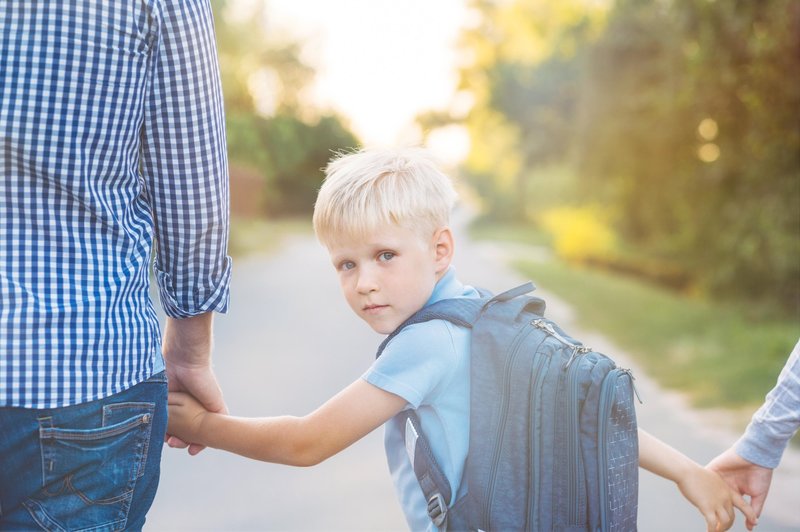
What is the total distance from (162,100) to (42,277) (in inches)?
17.3

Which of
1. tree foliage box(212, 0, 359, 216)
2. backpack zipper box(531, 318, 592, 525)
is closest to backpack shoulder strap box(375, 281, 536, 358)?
backpack zipper box(531, 318, 592, 525)

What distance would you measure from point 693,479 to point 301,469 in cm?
376

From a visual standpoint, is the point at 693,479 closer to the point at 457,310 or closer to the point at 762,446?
the point at 762,446

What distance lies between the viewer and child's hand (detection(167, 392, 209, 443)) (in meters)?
2.02

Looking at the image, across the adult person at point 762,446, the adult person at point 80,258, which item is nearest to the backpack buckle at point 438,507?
the adult person at point 80,258

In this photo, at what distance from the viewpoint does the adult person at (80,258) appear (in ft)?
4.83

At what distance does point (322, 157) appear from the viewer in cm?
3375

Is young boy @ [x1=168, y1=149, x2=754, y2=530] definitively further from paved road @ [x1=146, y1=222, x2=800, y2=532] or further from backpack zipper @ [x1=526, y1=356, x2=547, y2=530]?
paved road @ [x1=146, y1=222, x2=800, y2=532]

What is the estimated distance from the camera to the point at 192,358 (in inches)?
78.2

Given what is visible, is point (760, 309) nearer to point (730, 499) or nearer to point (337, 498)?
point (337, 498)

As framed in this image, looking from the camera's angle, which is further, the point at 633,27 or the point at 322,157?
the point at 322,157

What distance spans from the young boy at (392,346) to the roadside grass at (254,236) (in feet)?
47.2

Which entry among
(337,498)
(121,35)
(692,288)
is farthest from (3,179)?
(692,288)

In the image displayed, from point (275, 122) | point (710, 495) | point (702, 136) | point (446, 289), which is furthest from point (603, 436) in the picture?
point (275, 122)
